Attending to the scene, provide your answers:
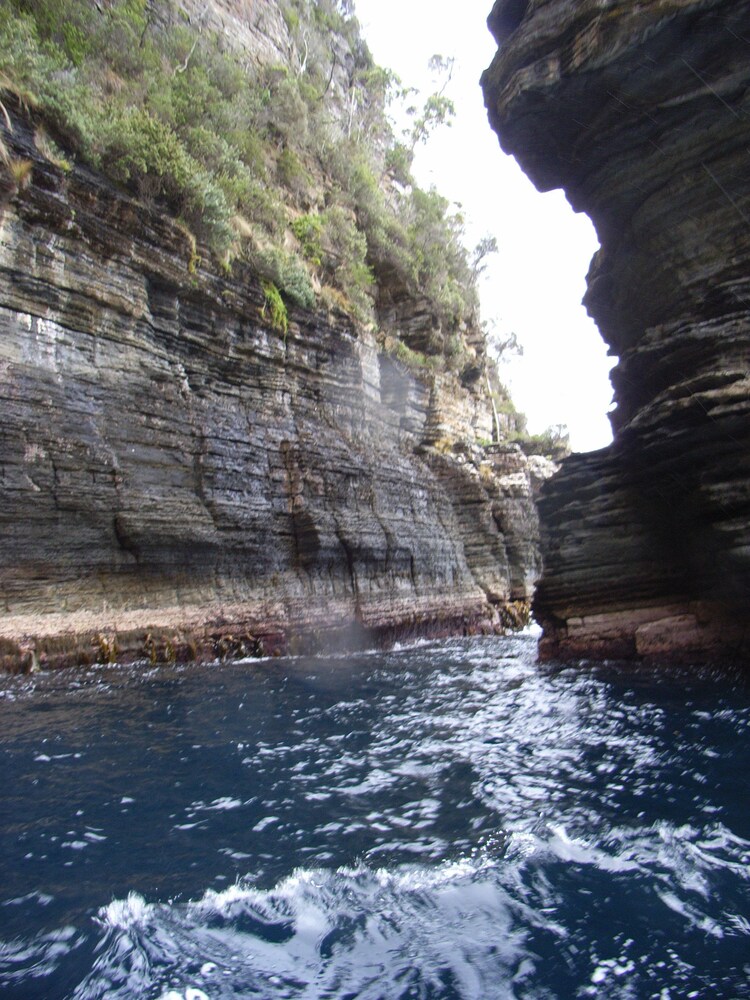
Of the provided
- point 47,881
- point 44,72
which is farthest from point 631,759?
point 44,72

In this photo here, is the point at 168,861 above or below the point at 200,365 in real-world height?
below

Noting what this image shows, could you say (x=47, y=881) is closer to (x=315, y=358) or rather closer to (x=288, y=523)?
(x=288, y=523)

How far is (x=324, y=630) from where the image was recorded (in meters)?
15.7

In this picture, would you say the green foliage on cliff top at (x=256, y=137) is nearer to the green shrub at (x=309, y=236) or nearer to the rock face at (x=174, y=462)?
the green shrub at (x=309, y=236)

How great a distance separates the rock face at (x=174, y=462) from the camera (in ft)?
35.9

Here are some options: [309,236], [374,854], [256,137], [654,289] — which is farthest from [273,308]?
[374,854]

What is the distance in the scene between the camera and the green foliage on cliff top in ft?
→ 44.8

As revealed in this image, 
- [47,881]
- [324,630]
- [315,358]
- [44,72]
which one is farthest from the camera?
[315,358]

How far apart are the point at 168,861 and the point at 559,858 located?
285 cm

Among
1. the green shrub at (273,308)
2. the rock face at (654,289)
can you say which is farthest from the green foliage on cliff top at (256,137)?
the rock face at (654,289)

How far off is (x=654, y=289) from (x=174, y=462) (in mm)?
11905

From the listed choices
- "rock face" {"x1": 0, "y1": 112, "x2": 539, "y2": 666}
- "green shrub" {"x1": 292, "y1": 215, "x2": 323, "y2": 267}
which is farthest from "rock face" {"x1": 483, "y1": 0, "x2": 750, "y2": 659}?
"green shrub" {"x1": 292, "y1": 215, "x2": 323, "y2": 267}

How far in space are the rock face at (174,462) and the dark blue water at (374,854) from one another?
4.11 meters

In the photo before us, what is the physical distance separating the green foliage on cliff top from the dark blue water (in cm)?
1305
